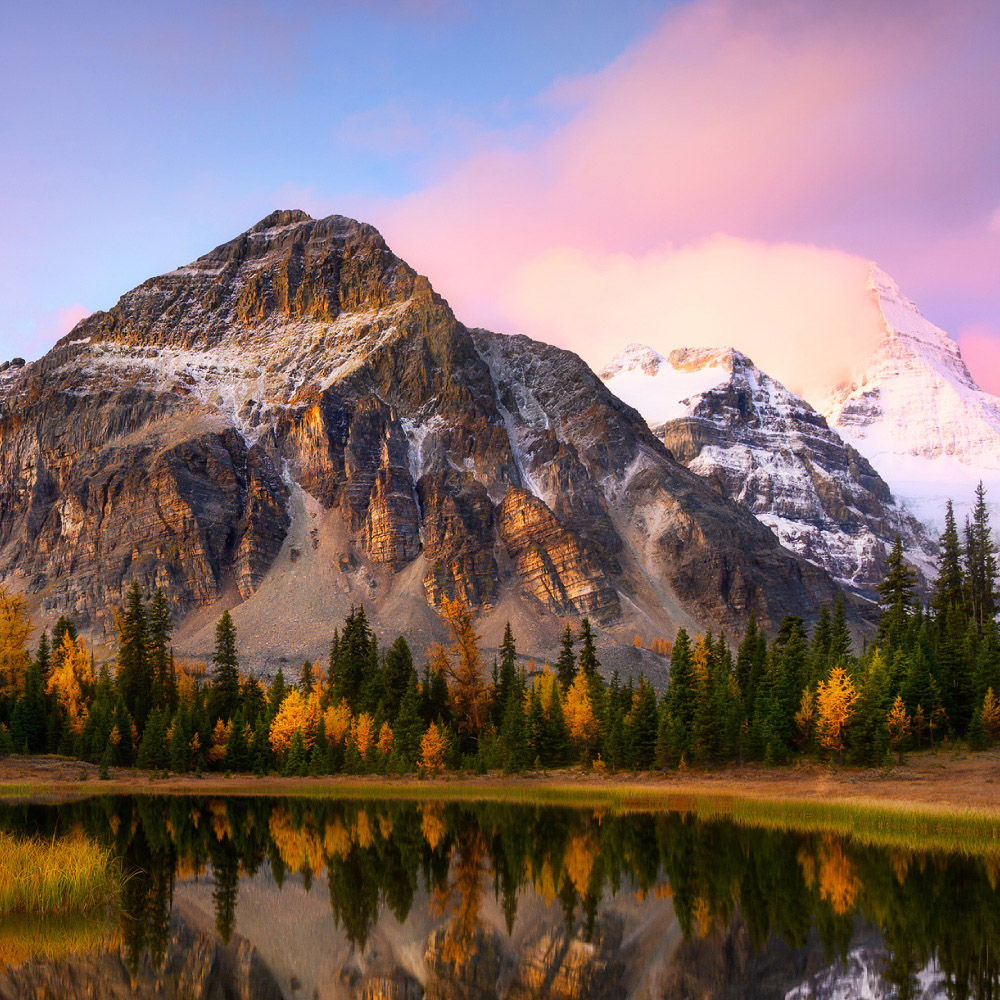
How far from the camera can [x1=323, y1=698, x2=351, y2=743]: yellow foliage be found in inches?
3784

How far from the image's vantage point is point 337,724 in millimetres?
96875

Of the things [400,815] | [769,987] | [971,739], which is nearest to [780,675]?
[971,739]

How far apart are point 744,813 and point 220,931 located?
3534cm

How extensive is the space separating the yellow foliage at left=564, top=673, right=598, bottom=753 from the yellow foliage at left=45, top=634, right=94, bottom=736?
156 feet

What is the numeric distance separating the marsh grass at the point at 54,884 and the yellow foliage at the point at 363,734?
68169 millimetres

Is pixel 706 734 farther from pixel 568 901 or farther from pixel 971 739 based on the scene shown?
pixel 568 901

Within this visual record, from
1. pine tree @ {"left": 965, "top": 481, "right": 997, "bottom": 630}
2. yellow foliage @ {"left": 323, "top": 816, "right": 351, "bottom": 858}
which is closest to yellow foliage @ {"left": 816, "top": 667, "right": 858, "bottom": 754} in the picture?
yellow foliage @ {"left": 323, "top": 816, "right": 351, "bottom": 858}

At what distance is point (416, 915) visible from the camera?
27172mm

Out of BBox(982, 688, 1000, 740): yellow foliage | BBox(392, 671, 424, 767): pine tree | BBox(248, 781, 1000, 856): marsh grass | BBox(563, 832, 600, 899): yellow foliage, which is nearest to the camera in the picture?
BBox(563, 832, 600, 899): yellow foliage

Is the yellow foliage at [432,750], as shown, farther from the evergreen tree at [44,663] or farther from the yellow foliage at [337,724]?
the evergreen tree at [44,663]

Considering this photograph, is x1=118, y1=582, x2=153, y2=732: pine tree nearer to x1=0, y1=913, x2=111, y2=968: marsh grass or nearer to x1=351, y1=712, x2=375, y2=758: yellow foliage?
x1=351, y1=712, x2=375, y2=758: yellow foliage

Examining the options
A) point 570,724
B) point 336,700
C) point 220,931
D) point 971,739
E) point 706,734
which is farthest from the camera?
point 336,700

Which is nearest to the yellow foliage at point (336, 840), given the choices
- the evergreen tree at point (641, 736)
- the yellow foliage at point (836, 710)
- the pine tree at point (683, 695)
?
the yellow foliage at point (836, 710)

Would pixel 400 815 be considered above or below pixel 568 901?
below
